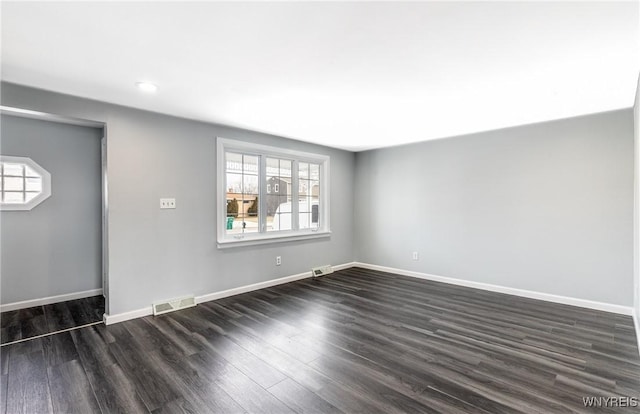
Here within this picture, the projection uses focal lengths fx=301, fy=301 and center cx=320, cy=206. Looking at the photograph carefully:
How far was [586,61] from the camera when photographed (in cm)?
225

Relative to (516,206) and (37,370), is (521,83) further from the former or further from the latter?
(37,370)

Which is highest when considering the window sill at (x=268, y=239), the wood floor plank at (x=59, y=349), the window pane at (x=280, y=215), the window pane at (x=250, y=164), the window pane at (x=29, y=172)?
the window pane at (x=250, y=164)

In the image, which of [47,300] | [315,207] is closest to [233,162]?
[315,207]

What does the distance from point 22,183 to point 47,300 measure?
1.48 metres

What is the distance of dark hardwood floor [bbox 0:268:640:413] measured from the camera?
190 cm

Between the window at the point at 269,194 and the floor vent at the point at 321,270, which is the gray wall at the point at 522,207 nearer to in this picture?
the floor vent at the point at 321,270

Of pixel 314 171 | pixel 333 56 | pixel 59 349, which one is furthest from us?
pixel 314 171

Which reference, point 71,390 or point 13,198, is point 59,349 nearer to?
point 71,390

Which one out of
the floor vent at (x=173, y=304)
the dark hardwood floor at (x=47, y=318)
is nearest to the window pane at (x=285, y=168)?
the floor vent at (x=173, y=304)

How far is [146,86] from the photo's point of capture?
2734mm

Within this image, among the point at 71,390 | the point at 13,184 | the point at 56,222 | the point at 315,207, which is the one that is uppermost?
the point at 13,184

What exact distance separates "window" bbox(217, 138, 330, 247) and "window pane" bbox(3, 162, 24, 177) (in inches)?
90.2

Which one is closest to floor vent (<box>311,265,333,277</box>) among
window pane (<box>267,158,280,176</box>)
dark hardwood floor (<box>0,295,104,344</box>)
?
window pane (<box>267,158,280,176</box>)

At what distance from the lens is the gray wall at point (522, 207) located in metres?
3.47
